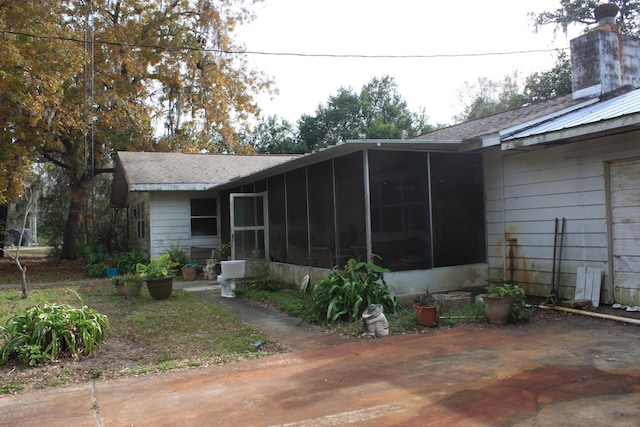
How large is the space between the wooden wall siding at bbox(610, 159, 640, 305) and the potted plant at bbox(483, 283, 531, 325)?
1.53 metres

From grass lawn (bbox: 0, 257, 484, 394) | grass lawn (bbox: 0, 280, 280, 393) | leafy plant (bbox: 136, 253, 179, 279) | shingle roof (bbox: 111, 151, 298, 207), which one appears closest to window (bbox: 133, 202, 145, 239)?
shingle roof (bbox: 111, 151, 298, 207)

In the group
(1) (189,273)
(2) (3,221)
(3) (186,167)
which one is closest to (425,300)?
(1) (189,273)

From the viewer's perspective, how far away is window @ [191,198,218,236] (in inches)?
588

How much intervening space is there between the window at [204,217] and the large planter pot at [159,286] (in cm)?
567

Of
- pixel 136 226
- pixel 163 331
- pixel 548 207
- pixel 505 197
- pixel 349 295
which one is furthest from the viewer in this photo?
pixel 136 226

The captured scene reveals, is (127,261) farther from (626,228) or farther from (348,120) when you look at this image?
(348,120)

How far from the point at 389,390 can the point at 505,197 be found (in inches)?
212

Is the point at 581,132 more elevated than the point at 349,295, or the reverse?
the point at 581,132

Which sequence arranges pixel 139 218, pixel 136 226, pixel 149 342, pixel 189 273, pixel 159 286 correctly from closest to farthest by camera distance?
pixel 149 342, pixel 159 286, pixel 189 273, pixel 139 218, pixel 136 226

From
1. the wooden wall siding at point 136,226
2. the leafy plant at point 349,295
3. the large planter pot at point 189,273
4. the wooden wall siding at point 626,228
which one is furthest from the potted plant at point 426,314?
the wooden wall siding at point 136,226

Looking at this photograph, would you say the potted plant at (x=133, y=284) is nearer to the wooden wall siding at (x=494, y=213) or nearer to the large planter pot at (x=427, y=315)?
the large planter pot at (x=427, y=315)

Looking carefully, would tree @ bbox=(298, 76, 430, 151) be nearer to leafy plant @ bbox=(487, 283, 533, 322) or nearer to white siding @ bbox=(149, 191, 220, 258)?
white siding @ bbox=(149, 191, 220, 258)

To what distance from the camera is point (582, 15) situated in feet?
79.7

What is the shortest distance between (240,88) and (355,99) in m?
15.5
